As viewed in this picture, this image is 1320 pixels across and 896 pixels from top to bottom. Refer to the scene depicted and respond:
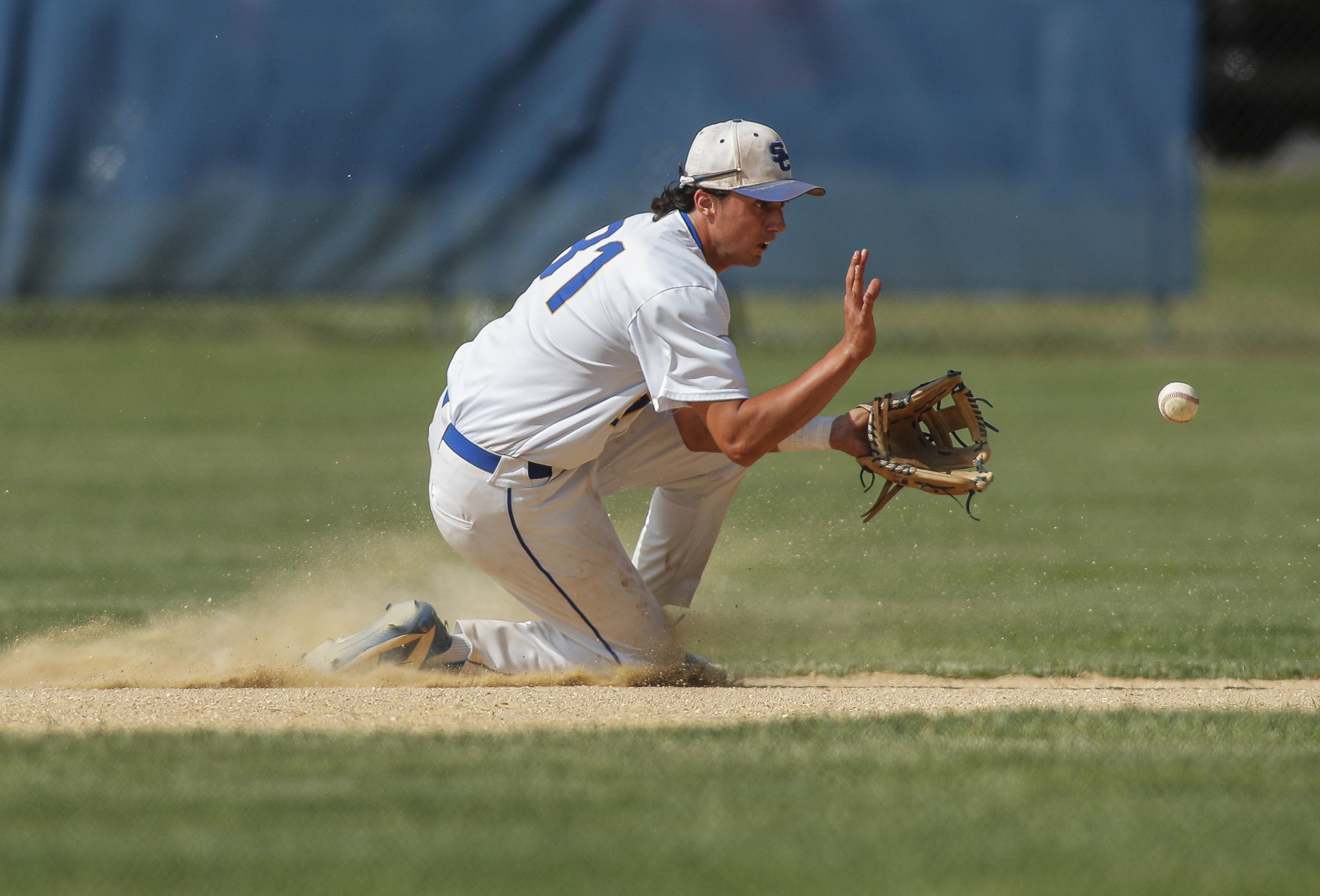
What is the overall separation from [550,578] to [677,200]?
113 cm

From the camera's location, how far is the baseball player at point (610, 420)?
3904 mm

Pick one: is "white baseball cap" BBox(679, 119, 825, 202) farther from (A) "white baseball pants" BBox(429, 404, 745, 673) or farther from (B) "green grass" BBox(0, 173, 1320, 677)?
(B) "green grass" BBox(0, 173, 1320, 677)

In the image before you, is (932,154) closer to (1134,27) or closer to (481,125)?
(1134,27)

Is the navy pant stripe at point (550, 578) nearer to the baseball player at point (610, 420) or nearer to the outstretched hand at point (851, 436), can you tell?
the baseball player at point (610, 420)

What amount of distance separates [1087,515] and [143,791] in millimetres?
5533

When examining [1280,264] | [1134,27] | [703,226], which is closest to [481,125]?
[1134,27]

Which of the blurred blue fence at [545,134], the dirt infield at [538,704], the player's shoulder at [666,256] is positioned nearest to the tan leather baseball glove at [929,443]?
the dirt infield at [538,704]

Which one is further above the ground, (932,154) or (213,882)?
(213,882)

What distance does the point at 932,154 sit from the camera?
1237 cm

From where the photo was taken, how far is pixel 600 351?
163 inches

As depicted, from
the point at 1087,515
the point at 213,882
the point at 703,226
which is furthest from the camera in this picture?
the point at 1087,515

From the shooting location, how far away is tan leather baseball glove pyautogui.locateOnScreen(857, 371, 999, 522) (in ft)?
14.1

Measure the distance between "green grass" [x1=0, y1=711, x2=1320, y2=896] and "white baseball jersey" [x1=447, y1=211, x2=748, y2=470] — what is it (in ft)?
3.16

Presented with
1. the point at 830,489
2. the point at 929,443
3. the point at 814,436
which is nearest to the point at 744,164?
the point at 814,436
